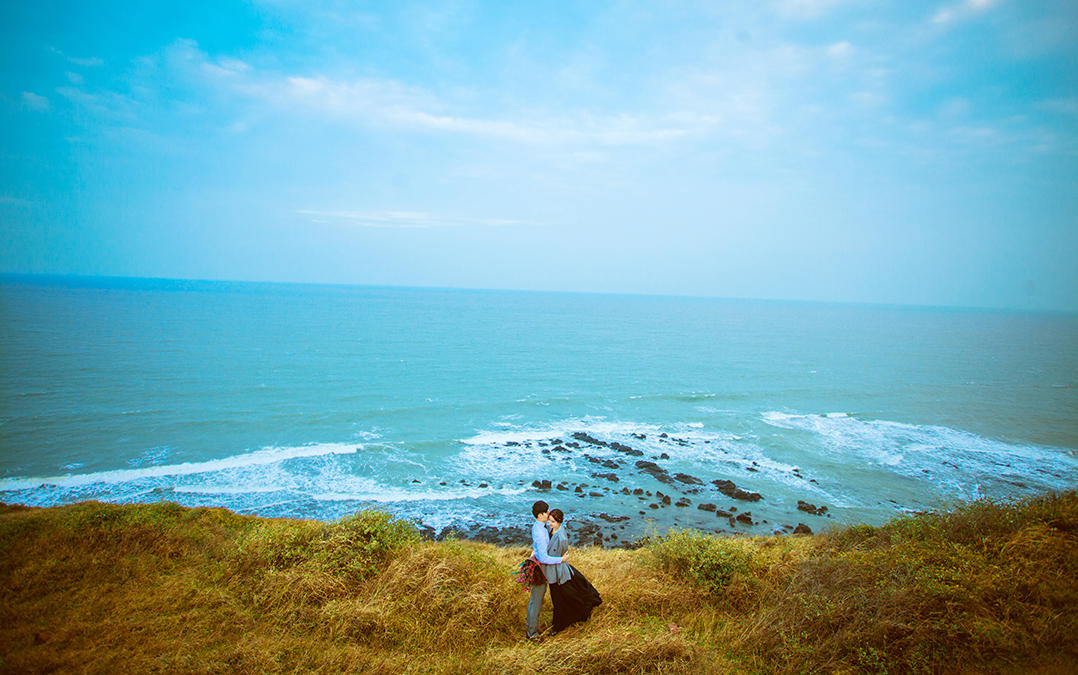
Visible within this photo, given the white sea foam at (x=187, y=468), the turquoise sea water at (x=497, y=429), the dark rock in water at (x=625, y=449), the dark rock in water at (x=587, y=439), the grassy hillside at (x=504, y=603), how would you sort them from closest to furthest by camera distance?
the grassy hillside at (x=504, y=603) → the white sea foam at (x=187, y=468) → the turquoise sea water at (x=497, y=429) → the dark rock in water at (x=625, y=449) → the dark rock in water at (x=587, y=439)

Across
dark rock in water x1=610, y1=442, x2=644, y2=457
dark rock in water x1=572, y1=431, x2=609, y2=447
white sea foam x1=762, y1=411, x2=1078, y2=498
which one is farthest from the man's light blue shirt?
white sea foam x1=762, y1=411, x2=1078, y2=498

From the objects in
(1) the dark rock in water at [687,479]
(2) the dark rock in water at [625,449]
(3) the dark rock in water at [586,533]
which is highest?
(2) the dark rock in water at [625,449]

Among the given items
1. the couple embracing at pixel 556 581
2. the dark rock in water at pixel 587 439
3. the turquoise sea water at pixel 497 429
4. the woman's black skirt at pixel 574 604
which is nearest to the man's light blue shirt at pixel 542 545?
the couple embracing at pixel 556 581


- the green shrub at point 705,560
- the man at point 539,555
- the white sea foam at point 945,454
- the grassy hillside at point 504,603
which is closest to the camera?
the grassy hillside at point 504,603

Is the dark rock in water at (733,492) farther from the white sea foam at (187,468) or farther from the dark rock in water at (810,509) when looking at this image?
the white sea foam at (187,468)

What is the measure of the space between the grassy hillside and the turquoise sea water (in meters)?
9.86

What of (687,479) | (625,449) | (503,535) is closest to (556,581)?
(503,535)

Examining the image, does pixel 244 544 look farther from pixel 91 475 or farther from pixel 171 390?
pixel 171 390

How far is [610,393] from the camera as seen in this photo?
40781 mm

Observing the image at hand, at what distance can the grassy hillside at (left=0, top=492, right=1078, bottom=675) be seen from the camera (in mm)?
6867

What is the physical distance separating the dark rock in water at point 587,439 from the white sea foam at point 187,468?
13.0m

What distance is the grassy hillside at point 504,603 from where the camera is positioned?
270 inches

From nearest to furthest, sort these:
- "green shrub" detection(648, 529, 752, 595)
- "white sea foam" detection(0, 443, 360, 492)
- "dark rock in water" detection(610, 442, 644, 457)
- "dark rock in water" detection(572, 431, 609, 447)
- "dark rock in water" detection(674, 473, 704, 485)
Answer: "green shrub" detection(648, 529, 752, 595), "white sea foam" detection(0, 443, 360, 492), "dark rock in water" detection(674, 473, 704, 485), "dark rock in water" detection(610, 442, 644, 457), "dark rock in water" detection(572, 431, 609, 447)

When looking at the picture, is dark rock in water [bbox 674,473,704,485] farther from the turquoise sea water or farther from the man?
the man
